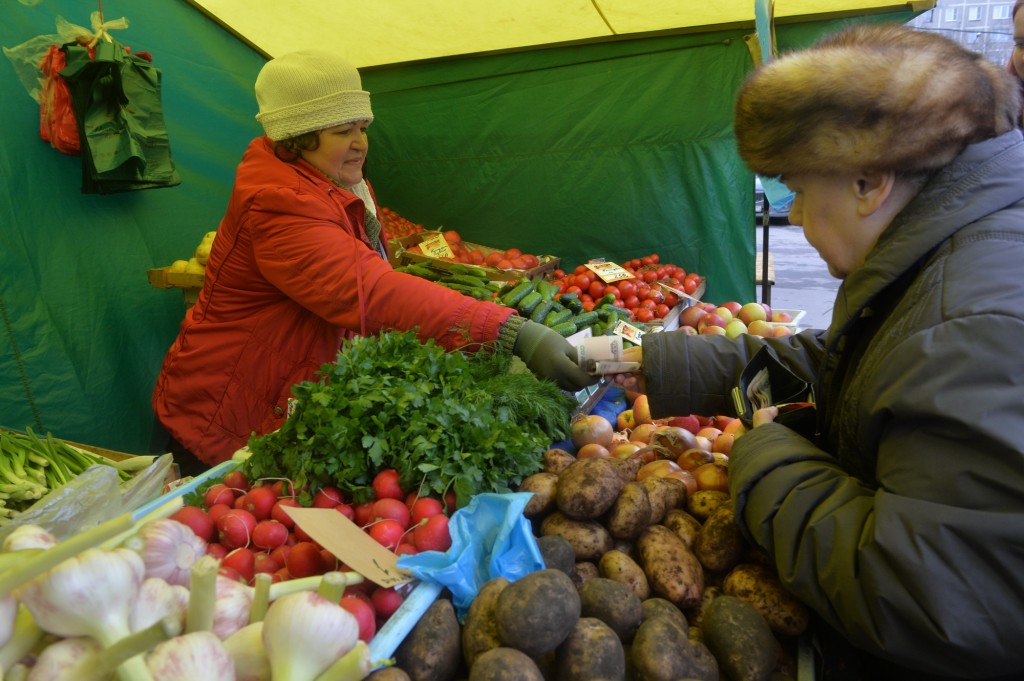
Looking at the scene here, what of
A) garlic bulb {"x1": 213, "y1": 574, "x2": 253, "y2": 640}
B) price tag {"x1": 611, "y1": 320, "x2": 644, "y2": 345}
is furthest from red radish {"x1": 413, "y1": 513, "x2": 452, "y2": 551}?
price tag {"x1": 611, "y1": 320, "x2": 644, "y2": 345}

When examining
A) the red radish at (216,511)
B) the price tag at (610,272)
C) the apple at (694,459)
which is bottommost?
the price tag at (610,272)

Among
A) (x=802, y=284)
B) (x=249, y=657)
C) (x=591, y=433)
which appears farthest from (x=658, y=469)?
(x=802, y=284)

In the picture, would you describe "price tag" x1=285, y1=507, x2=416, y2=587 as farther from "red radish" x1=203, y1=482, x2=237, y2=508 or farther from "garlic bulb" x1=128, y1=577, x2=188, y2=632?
"red radish" x1=203, y1=482, x2=237, y2=508

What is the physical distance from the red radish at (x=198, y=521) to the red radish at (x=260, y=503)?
10 cm

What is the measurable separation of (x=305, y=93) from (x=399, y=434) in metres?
1.47

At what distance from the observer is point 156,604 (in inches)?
40.4

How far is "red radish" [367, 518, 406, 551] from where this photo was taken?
165 cm

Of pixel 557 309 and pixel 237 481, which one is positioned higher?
pixel 237 481

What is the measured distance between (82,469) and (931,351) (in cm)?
300

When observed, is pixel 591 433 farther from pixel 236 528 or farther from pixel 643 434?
pixel 236 528

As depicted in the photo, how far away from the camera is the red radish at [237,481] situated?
197cm

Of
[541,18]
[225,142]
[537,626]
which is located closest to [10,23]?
[225,142]

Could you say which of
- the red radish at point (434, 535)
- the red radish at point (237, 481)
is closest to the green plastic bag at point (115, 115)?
the red radish at point (237, 481)

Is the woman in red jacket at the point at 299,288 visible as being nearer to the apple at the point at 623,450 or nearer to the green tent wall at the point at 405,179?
the apple at the point at 623,450
